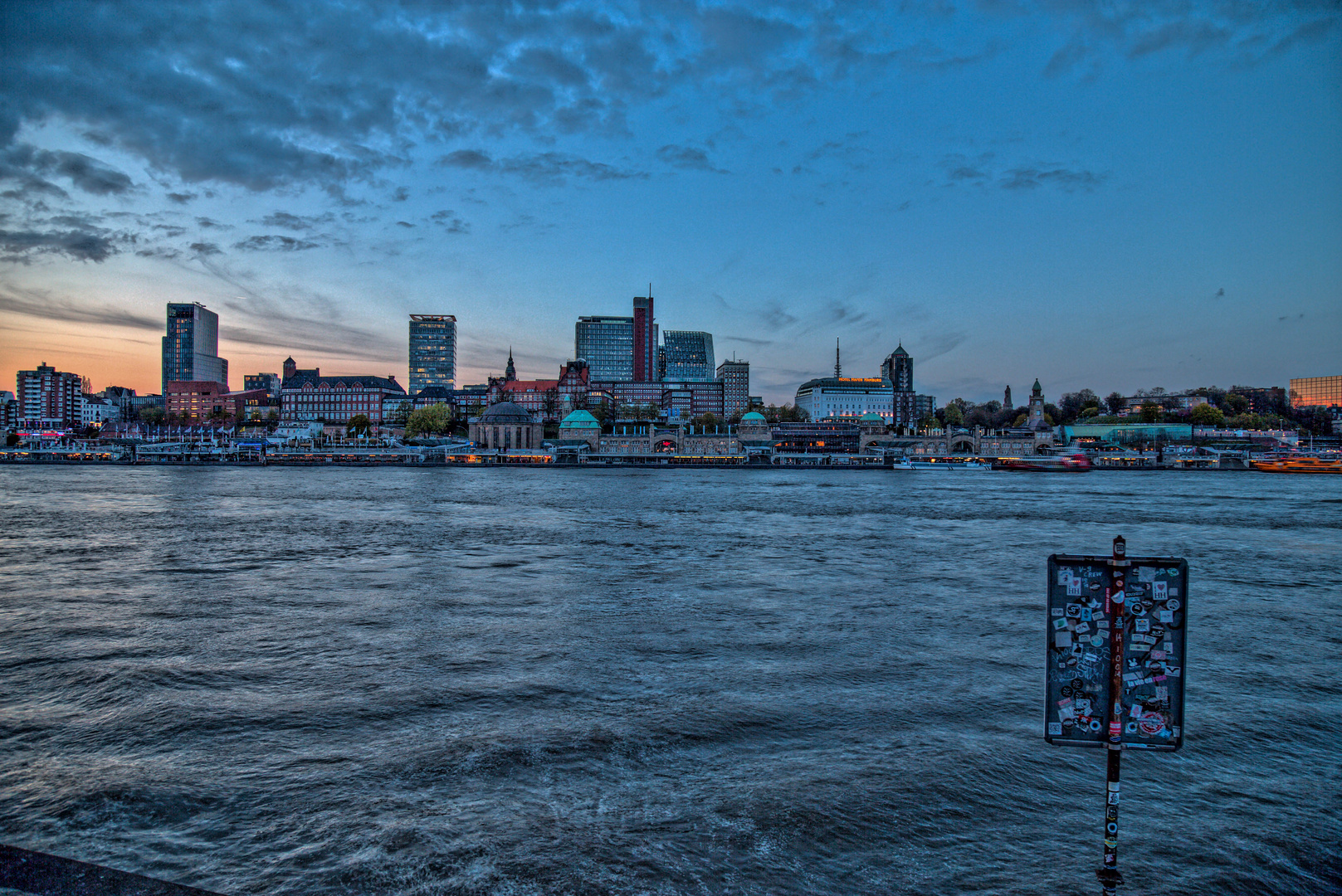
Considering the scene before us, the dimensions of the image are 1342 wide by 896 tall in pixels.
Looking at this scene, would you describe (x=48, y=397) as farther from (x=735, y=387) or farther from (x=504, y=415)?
(x=735, y=387)

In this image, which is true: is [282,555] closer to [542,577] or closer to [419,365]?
[542,577]

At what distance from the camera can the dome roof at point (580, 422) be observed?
128500 millimetres

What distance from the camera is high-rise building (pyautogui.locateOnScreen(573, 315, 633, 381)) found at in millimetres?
192375

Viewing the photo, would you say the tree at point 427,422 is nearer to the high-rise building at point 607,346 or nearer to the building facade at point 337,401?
the building facade at point 337,401

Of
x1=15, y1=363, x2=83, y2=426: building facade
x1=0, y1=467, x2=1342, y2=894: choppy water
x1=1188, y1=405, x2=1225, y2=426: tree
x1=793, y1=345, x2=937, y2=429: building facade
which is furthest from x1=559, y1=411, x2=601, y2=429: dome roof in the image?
x1=15, y1=363, x2=83, y2=426: building facade

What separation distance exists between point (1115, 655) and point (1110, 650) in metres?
0.03

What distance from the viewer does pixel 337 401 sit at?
153875 mm

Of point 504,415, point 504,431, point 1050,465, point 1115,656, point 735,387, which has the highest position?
point 735,387

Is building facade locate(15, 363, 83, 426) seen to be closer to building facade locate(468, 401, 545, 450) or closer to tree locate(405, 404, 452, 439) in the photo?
tree locate(405, 404, 452, 439)

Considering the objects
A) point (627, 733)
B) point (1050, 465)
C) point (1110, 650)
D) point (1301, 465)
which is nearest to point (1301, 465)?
point (1301, 465)

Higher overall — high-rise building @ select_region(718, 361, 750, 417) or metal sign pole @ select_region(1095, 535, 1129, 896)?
high-rise building @ select_region(718, 361, 750, 417)

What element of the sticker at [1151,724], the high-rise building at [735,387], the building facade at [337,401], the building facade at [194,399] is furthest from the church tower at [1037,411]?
the building facade at [194,399]

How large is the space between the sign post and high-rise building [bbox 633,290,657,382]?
179 metres

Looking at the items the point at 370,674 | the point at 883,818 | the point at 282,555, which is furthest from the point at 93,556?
the point at 883,818
